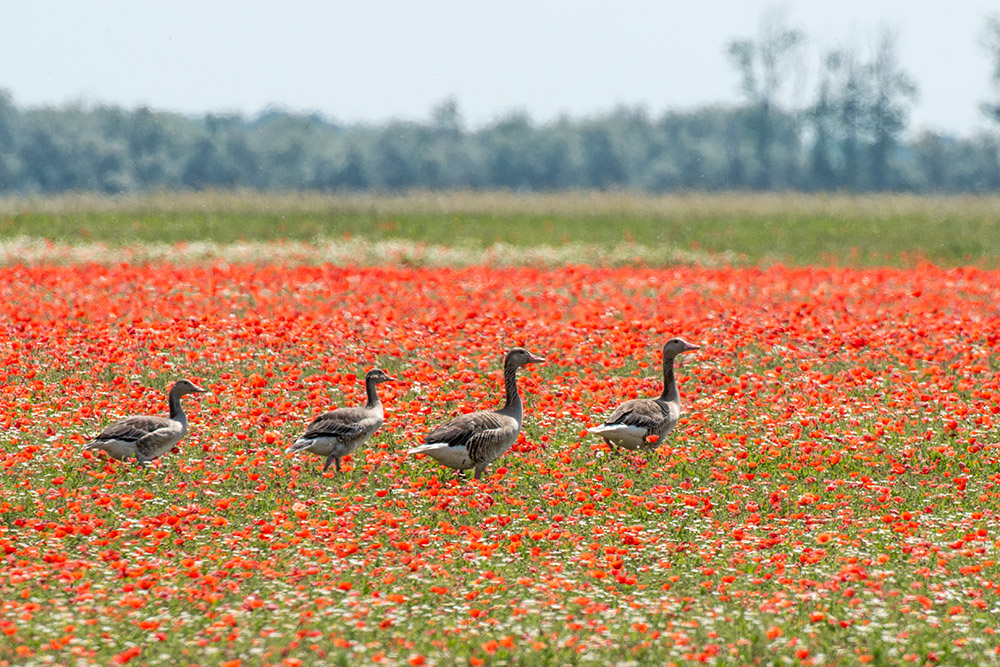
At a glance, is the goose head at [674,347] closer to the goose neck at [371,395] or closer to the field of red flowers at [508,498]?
the field of red flowers at [508,498]

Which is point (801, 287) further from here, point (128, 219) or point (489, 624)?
point (128, 219)

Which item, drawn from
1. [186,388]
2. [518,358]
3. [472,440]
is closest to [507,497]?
[472,440]

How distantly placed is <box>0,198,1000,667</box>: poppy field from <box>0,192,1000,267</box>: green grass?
18.4 metres

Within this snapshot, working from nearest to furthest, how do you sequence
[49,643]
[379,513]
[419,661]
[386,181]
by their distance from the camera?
[419,661], [49,643], [379,513], [386,181]

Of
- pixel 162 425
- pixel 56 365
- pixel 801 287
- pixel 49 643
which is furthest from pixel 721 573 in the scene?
pixel 801 287

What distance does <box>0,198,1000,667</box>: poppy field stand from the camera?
28.2 ft

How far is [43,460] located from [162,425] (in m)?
1.62

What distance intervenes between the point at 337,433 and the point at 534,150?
13911 centimetres

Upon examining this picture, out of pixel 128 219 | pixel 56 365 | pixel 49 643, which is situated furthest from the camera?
pixel 128 219

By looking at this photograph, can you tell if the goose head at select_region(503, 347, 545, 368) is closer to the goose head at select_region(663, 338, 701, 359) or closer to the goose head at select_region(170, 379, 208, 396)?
the goose head at select_region(663, 338, 701, 359)

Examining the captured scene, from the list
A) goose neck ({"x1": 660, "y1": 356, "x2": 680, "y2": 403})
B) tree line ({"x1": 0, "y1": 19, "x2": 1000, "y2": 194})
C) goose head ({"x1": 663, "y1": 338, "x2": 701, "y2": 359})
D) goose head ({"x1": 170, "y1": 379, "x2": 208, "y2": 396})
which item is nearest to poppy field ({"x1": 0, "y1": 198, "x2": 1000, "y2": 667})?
goose neck ({"x1": 660, "y1": 356, "x2": 680, "y2": 403})

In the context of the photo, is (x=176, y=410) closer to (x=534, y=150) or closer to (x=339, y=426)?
(x=339, y=426)

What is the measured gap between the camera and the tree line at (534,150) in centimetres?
10906

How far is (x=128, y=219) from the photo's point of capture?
44812 millimetres
